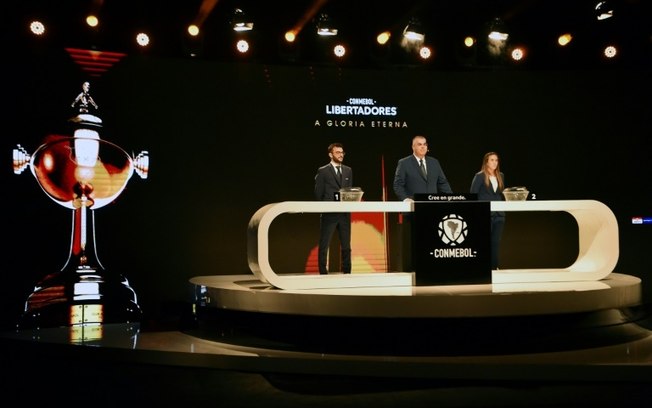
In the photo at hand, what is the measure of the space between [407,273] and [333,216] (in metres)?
1.08

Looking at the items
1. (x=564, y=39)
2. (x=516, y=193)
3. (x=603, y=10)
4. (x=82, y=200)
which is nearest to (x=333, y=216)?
(x=516, y=193)

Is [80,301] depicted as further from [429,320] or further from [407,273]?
[429,320]

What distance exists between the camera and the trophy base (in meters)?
6.84

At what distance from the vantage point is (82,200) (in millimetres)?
7297

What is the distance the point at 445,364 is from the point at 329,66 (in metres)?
4.73

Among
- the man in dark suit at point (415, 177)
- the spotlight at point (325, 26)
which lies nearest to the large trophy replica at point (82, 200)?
the spotlight at point (325, 26)

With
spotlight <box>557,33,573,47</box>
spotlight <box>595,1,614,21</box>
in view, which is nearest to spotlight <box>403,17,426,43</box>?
spotlight <box>557,33,573,47</box>

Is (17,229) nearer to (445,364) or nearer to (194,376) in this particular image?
(194,376)

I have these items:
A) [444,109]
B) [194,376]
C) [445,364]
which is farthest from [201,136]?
[445,364]

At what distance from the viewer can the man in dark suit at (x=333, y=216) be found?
250 inches

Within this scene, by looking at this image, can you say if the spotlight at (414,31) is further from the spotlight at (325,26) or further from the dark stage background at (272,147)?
the spotlight at (325,26)

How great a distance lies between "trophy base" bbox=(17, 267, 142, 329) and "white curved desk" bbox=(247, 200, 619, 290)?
2.51 m

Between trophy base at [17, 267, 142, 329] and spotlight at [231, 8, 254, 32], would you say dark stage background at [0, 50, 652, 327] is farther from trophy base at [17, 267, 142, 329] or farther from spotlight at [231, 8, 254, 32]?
spotlight at [231, 8, 254, 32]

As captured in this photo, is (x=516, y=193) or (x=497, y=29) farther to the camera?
(x=497, y=29)
